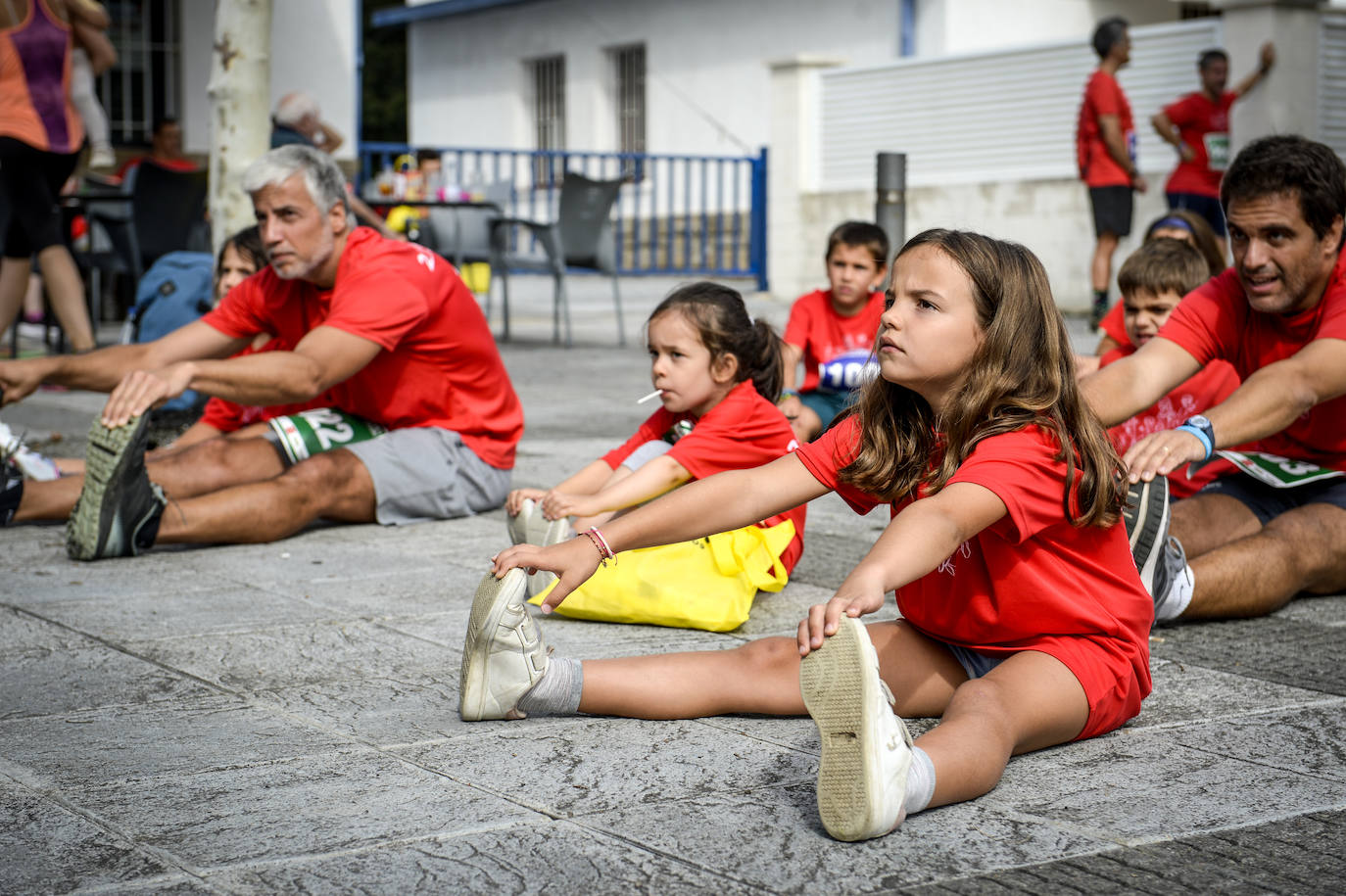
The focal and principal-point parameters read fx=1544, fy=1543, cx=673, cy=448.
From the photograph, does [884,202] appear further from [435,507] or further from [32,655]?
[32,655]

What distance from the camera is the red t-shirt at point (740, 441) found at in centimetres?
412

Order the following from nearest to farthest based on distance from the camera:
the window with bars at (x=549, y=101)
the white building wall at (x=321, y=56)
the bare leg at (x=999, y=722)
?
the bare leg at (x=999, y=722)
the white building wall at (x=321, y=56)
the window with bars at (x=549, y=101)

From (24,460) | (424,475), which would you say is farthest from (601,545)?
(24,460)

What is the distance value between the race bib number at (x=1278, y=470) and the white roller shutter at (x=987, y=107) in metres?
10.4

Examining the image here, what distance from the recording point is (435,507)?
17.6ft

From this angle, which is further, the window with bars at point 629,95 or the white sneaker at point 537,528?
the window with bars at point 629,95

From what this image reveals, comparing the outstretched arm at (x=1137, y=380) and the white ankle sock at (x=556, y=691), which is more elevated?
the outstretched arm at (x=1137, y=380)

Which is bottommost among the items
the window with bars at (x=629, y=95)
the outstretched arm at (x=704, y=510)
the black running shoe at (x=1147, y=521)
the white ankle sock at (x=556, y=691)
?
the white ankle sock at (x=556, y=691)

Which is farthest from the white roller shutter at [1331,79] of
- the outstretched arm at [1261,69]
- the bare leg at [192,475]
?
the bare leg at [192,475]

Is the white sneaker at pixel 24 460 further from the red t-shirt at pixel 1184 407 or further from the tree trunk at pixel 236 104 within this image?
the red t-shirt at pixel 1184 407

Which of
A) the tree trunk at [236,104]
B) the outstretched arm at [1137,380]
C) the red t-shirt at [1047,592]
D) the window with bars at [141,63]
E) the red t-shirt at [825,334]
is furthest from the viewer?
the window with bars at [141,63]

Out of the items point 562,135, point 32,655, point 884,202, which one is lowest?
point 32,655

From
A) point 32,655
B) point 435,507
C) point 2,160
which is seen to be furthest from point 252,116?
point 32,655

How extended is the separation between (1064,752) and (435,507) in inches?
116
